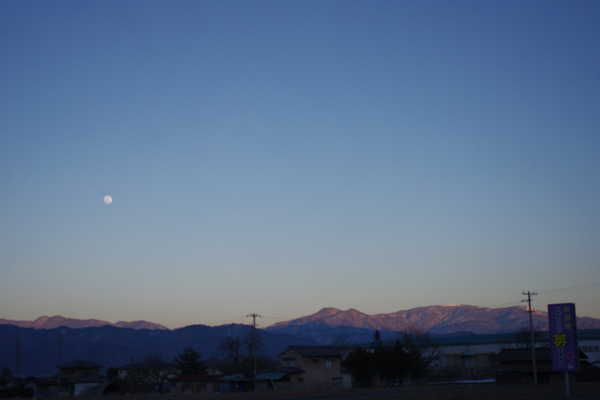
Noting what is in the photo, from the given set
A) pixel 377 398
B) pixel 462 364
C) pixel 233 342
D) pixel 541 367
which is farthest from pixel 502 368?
pixel 233 342

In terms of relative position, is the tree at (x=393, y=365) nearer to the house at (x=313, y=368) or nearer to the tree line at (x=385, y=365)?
the tree line at (x=385, y=365)

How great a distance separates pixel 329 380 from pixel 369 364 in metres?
6.32

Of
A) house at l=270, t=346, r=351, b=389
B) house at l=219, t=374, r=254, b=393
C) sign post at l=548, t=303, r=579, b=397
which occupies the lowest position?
house at l=219, t=374, r=254, b=393

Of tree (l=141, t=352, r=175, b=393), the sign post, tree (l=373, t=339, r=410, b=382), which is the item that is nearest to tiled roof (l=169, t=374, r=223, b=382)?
tree (l=141, t=352, r=175, b=393)

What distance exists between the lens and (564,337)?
35.8 metres

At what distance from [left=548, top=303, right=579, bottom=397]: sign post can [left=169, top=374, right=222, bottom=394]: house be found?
5732 cm

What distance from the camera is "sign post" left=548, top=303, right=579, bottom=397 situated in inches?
1395

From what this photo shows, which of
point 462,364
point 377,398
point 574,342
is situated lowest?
point 462,364

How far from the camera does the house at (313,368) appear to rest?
75.3 metres

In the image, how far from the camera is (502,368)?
68.7 meters

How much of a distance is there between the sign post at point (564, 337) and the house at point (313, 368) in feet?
139

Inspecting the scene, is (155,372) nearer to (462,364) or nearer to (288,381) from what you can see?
(288,381)

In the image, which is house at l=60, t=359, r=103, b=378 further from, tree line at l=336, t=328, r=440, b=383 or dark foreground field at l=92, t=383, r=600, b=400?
dark foreground field at l=92, t=383, r=600, b=400

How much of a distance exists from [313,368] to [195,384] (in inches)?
777
